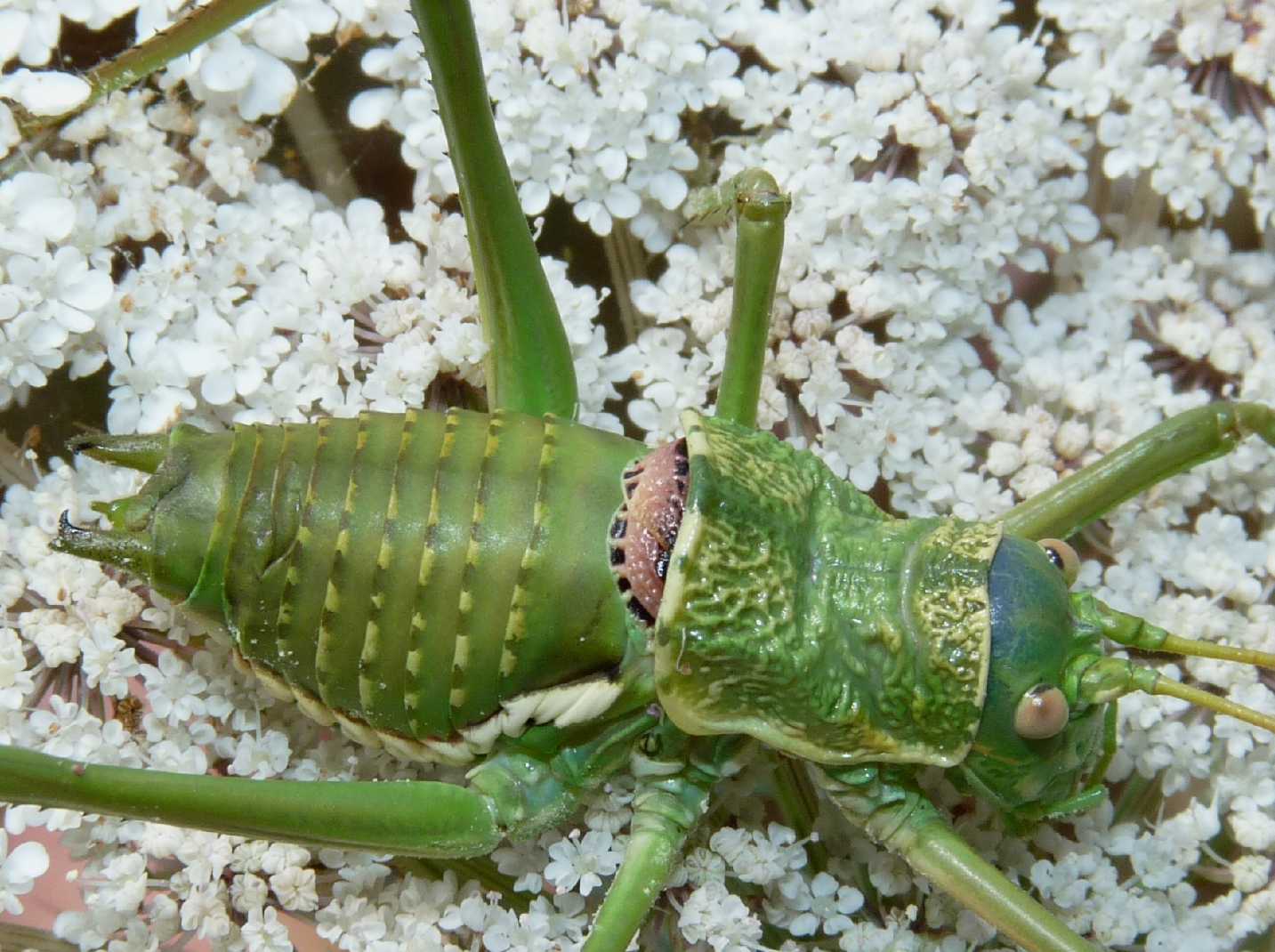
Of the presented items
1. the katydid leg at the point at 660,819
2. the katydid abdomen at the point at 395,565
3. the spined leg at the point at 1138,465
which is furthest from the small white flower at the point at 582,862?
the spined leg at the point at 1138,465

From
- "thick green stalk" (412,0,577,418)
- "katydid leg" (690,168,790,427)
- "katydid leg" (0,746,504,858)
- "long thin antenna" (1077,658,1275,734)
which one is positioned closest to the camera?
"katydid leg" (0,746,504,858)

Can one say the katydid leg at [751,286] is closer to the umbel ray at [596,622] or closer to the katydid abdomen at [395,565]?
the umbel ray at [596,622]

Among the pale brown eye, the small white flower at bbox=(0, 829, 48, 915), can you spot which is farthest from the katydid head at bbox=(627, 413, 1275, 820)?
the small white flower at bbox=(0, 829, 48, 915)

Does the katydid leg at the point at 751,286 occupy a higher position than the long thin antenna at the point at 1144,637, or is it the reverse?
the katydid leg at the point at 751,286

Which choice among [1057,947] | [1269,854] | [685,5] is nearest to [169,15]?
[685,5]

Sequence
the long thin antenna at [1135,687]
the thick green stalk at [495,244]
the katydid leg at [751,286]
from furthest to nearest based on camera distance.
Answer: the katydid leg at [751,286] < the thick green stalk at [495,244] < the long thin antenna at [1135,687]

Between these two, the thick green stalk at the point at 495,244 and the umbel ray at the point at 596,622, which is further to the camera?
the thick green stalk at the point at 495,244

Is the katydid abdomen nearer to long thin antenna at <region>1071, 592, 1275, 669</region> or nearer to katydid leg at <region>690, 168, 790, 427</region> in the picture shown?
katydid leg at <region>690, 168, 790, 427</region>

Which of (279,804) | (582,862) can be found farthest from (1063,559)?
(279,804)

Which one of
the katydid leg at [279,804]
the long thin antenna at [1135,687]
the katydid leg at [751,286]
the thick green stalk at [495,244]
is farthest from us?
the katydid leg at [751,286]
